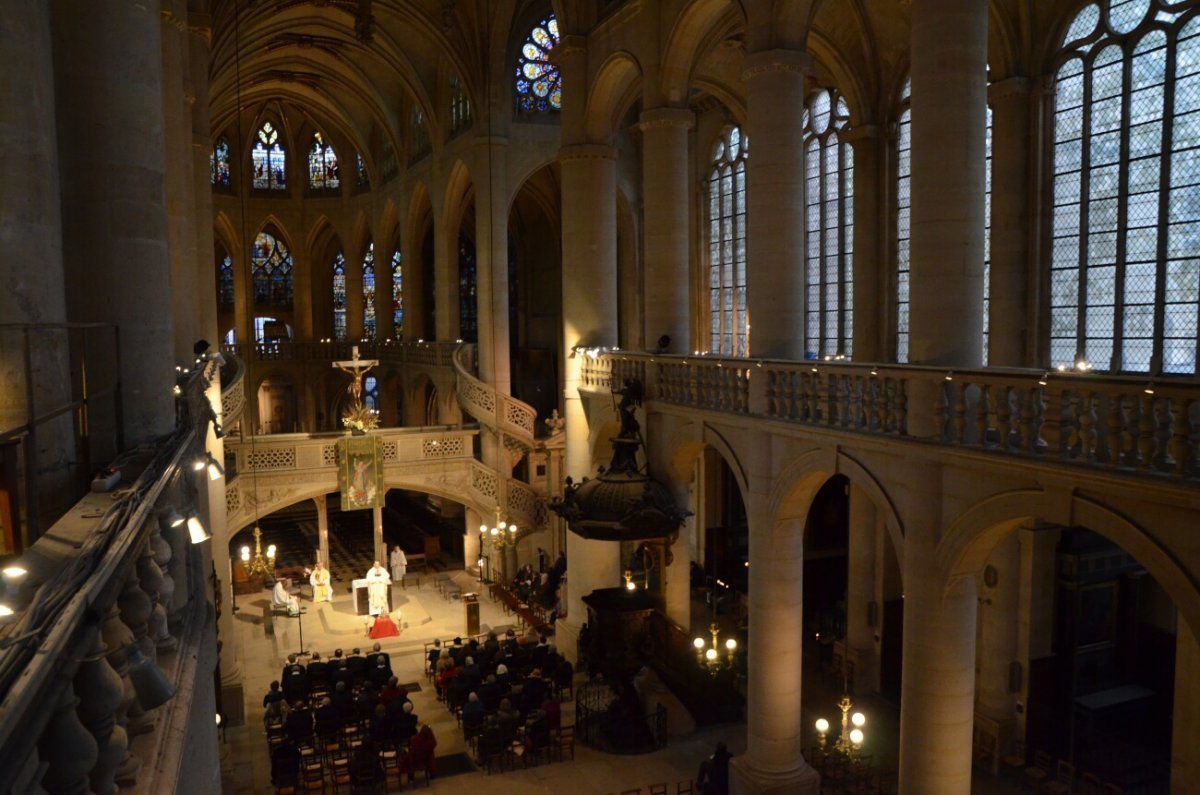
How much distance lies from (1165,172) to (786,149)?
5708 mm

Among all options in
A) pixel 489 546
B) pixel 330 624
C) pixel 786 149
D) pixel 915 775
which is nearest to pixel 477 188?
pixel 489 546

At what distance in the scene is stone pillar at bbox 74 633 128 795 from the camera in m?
2.48

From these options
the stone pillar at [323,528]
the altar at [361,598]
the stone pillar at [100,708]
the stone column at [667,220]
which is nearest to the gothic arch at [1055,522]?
the stone pillar at [100,708]

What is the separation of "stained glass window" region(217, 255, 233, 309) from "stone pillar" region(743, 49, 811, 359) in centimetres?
3501

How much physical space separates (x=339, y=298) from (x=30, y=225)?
125 ft

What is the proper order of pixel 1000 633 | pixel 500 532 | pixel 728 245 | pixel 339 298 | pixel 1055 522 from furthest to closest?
1. pixel 339 298
2. pixel 728 245
3. pixel 500 532
4. pixel 1000 633
5. pixel 1055 522

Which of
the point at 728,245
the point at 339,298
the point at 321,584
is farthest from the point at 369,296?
the point at 728,245

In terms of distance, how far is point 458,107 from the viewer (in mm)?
27359

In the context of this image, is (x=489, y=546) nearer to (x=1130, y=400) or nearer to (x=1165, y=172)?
(x=1165, y=172)

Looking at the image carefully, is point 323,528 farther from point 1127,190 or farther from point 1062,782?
point 1127,190

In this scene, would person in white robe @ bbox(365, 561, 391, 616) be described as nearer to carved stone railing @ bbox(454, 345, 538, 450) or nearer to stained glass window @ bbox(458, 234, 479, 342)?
carved stone railing @ bbox(454, 345, 538, 450)

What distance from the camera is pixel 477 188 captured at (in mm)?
25344

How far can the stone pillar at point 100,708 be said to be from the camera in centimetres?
248

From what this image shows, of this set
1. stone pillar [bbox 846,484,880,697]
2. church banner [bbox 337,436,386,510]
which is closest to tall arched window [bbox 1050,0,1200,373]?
stone pillar [bbox 846,484,880,697]
